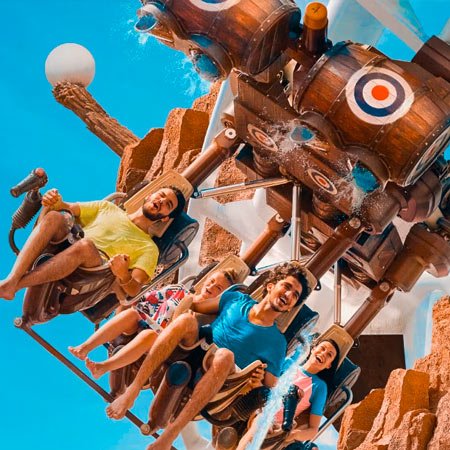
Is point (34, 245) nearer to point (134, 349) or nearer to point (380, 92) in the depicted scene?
point (134, 349)

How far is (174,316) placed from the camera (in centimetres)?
741

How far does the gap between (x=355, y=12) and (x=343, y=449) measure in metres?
2.13

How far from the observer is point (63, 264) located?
24.3ft

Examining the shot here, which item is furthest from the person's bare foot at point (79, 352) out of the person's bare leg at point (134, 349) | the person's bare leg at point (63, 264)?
the person's bare leg at point (63, 264)

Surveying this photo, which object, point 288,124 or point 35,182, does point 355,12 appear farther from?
point 35,182

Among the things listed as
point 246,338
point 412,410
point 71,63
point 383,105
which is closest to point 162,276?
point 246,338

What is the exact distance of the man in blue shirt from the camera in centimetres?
718

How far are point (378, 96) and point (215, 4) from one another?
0.79 m

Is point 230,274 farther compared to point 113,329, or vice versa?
point 230,274

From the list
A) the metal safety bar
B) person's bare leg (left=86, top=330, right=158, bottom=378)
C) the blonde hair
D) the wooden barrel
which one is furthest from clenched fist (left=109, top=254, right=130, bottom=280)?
the wooden barrel

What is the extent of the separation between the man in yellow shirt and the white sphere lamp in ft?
11.7

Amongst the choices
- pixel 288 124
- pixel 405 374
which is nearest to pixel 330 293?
pixel 405 374

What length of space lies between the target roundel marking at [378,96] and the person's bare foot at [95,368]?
4.77ft

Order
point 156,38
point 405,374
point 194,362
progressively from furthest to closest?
point 405,374 < point 156,38 < point 194,362
